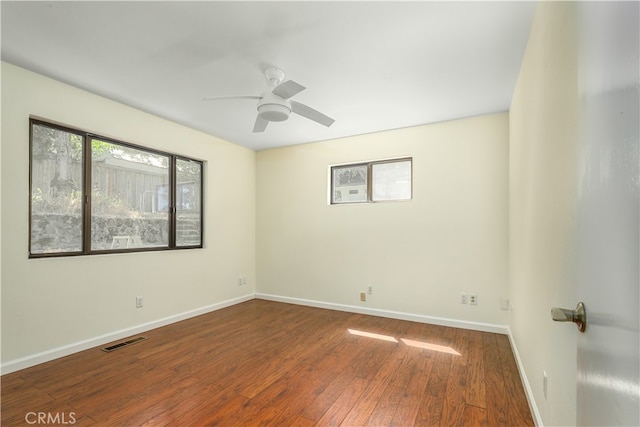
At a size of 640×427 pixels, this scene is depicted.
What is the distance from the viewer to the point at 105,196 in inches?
122

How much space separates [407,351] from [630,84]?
9.17 ft

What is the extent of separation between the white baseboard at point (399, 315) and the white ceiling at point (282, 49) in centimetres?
246

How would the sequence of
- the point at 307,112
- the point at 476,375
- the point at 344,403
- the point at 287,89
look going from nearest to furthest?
the point at 344,403, the point at 287,89, the point at 476,375, the point at 307,112

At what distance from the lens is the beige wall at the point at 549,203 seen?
1.17m

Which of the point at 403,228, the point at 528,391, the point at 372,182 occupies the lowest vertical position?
the point at 528,391

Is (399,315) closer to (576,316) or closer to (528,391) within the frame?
(528,391)

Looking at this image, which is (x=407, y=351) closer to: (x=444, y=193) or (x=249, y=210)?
(x=444, y=193)

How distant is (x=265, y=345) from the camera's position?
3.01 metres

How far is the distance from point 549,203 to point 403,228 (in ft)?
7.83

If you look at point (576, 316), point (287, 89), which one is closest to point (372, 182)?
point (287, 89)

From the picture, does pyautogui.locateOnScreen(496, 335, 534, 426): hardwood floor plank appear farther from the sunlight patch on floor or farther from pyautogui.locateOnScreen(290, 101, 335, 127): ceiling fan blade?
pyautogui.locateOnScreen(290, 101, 335, 127): ceiling fan blade

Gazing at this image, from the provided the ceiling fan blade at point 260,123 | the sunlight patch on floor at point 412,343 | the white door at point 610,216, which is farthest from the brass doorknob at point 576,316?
the ceiling fan blade at point 260,123

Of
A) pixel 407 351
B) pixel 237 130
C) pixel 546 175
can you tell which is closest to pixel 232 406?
pixel 407 351

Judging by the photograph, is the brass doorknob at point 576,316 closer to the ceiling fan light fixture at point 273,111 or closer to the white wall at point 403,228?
the ceiling fan light fixture at point 273,111
